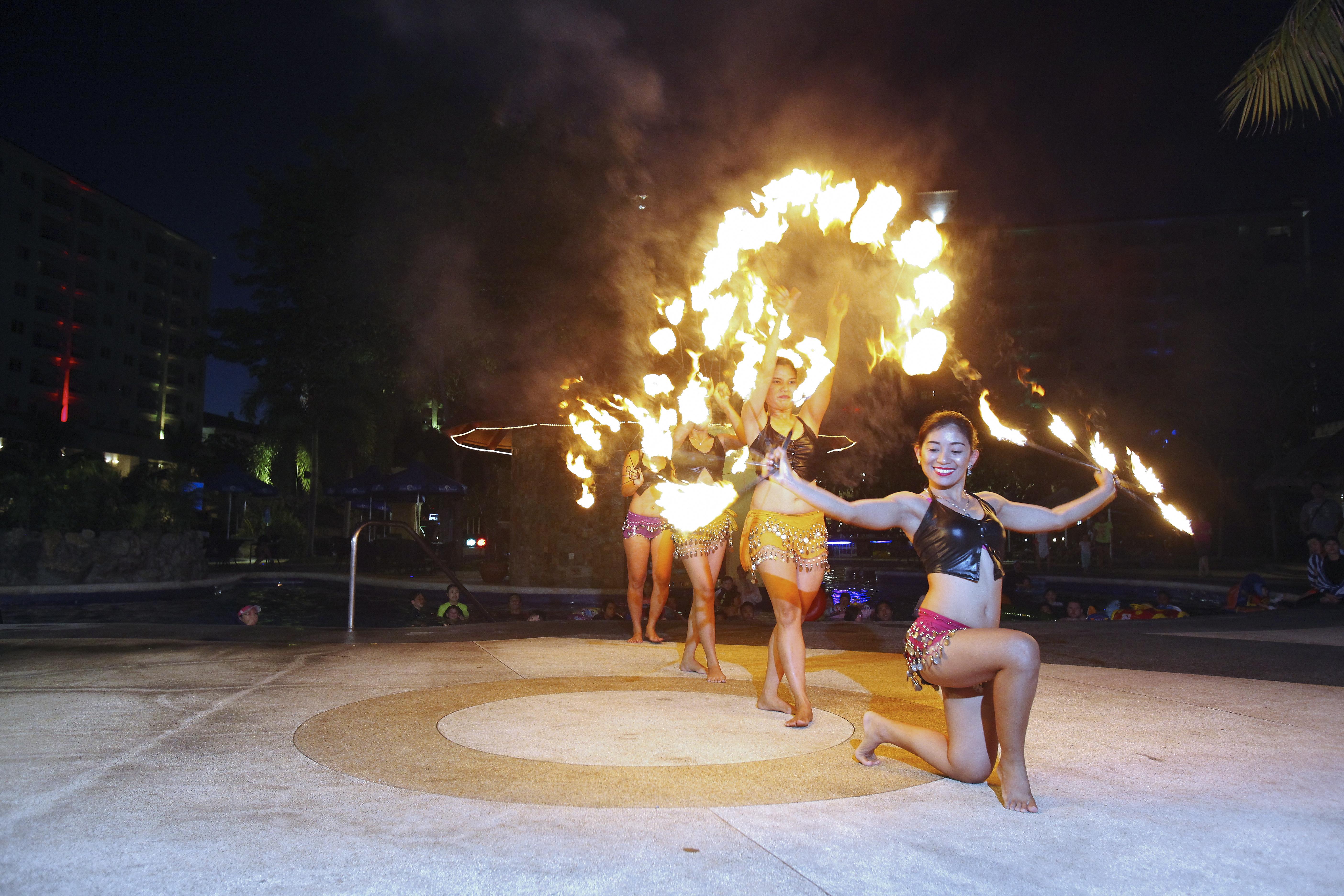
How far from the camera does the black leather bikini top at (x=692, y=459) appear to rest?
21.5 ft

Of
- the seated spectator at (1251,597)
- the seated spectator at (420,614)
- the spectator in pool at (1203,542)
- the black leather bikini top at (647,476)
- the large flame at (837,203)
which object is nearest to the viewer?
the large flame at (837,203)

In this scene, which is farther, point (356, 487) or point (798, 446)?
point (356, 487)

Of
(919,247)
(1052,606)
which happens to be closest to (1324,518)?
(1052,606)

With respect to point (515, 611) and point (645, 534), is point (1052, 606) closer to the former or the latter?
point (515, 611)

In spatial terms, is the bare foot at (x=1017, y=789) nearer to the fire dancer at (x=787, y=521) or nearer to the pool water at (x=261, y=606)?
the fire dancer at (x=787, y=521)

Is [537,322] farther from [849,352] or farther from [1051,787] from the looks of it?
[1051,787]

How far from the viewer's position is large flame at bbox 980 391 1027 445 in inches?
155

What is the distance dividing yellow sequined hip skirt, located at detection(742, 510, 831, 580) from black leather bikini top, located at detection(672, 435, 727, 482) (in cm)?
171

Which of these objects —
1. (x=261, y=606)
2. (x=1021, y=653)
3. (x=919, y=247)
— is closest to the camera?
(x=1021, y=653)

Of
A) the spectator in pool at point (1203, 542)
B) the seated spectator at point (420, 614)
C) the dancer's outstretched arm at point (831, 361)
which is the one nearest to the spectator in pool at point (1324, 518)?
the spectator in pool at point (1203, 542)

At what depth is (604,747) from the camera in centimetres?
400

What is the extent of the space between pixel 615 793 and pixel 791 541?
1.83 metres

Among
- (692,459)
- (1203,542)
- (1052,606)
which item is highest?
(692,459)

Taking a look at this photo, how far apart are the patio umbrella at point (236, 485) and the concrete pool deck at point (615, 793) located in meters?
19.9
